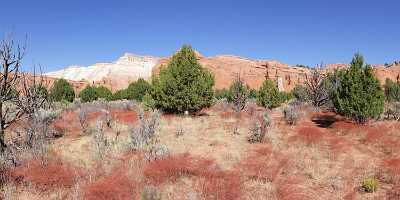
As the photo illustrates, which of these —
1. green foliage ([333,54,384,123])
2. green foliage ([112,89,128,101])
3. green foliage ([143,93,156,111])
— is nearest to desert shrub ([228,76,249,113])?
green foliage ([143,93,156,111])

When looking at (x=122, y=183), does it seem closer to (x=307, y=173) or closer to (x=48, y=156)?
(x=48, y=156)

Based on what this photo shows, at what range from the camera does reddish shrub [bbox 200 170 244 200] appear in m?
9.80

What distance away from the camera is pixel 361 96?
2067 centimetres

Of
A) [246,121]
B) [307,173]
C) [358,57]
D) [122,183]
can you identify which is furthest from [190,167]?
[358,57]

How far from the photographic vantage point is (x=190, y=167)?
1186cm

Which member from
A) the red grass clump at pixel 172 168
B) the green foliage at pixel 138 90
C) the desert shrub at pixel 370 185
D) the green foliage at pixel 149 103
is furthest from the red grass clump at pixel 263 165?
the green foliage at pixel 138 90

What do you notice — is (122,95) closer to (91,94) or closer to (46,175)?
(91,94)

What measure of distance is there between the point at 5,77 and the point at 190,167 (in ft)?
22.4

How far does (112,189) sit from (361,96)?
1610 centimetres

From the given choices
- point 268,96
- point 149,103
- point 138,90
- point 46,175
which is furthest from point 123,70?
point 46,175

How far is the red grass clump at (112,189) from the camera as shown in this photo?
366 inches

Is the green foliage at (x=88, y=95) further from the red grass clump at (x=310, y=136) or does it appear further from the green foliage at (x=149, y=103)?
the red grass clump at (x=310, y=136)

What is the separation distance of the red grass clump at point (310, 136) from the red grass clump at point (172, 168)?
636 cm

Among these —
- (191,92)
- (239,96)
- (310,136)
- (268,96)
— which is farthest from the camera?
(268,96)
